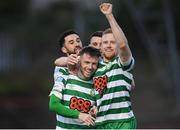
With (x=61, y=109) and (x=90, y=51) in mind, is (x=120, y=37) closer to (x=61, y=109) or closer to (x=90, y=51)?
(x=90, y=51)

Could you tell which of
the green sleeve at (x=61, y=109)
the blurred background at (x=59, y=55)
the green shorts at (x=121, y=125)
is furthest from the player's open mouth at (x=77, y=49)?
the blurred background at (x=59, y=55)

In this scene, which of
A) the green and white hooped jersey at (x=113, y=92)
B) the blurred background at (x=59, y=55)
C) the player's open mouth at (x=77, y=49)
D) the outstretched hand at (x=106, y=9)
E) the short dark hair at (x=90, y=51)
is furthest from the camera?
the blurred background at (x=59, y=55)

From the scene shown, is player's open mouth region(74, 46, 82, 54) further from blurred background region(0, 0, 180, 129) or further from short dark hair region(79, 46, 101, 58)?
blurred background region(0, 0, 180, 129)

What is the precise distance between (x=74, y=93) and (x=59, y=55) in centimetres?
1736

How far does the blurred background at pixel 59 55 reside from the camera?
1972cm

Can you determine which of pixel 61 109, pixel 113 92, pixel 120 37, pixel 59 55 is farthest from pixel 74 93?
pixel 59 55

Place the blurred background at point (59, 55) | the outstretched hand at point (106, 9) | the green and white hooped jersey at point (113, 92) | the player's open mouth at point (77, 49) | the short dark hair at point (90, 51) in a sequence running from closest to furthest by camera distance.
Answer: the outstretched hand at point (106, 9) → the green and white hooped jersey at point (113, 92) → the short dark hair at point (90, 51) → the player's open mouth at point (77, 49) → the blurred background at point (59, 55)

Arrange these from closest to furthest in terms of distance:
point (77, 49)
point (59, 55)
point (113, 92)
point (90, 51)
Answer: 1. point (113, 92)
2. point (90, 51)
3. point (77, 49)
4. point (59, 55)

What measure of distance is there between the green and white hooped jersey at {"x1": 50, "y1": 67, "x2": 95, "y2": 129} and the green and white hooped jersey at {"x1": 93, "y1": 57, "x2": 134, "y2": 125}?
0.11m

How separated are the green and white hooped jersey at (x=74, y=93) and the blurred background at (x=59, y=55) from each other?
993cm

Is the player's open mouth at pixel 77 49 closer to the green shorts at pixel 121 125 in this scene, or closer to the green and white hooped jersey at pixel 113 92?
the green and white hooped jersey at pixel 113 92

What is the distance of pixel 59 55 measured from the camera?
78.9ft

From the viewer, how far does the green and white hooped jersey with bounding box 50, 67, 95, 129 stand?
22.0 feet
